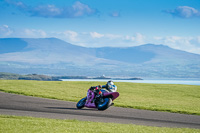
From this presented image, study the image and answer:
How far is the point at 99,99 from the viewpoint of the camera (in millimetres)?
20406

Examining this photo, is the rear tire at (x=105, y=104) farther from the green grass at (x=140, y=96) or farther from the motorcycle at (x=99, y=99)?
the green grass at (x=140, y=96)

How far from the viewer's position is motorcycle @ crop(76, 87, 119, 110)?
776 inches

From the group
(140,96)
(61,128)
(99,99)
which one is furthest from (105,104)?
(140,96)

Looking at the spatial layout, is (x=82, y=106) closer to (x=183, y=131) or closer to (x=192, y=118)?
(x=192, y=118)

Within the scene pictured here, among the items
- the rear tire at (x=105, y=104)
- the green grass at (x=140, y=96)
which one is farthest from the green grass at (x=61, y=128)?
the green grass at (x=140, y=96)

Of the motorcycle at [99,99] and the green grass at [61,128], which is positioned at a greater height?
the motorcycle at [99,99]

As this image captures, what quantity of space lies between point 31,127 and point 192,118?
9.82 meters

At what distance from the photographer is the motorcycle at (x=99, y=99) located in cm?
1970

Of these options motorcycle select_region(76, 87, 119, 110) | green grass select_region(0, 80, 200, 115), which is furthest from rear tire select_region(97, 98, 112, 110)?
green grass select_region(0, 80, 200, 115)

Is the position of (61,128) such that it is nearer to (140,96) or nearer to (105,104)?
(105,104)

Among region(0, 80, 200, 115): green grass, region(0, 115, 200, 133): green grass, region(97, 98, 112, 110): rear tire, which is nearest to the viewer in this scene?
region(0, 115, 200, 133): green grass

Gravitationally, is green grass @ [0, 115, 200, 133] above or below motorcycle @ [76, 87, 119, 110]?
below

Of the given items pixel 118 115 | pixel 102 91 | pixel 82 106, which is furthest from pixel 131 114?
pixel 82 106

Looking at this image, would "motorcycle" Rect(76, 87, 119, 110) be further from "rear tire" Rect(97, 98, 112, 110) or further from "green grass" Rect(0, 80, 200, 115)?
"green grass" Rect(0, 80, 200, 115)
